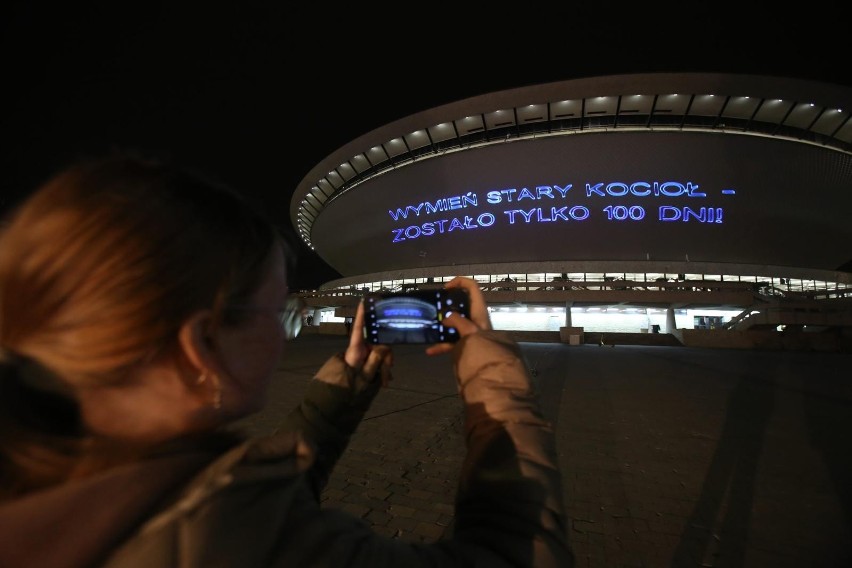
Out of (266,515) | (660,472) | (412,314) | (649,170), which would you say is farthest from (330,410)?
(649,170)

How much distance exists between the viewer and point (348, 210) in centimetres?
4931

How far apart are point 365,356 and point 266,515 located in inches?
40.8

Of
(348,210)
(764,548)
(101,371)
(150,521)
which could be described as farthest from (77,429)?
(348,210)

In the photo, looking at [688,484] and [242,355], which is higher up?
[242,355]

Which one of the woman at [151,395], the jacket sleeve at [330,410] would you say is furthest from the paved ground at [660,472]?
the woman at [151,395]

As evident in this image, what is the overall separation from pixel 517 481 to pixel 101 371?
0.99m

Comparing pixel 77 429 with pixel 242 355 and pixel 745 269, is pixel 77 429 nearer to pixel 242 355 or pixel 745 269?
pixel 242 355

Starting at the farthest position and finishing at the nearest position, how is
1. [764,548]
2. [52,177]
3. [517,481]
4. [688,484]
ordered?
1. [688,484]
2. [764,548]
3. [517,481]
4. [52,177]

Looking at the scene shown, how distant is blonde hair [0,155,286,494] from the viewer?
2.44 ft

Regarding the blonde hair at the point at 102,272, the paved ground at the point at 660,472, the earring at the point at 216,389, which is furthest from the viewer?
the paved ground at the point at 660,472

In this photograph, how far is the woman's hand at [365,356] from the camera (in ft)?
5.59

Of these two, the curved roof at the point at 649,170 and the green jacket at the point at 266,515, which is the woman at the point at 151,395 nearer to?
the green jacket at the point at 266,515

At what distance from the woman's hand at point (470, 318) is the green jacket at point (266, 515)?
381 millimetres

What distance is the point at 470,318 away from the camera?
67.7 inches
